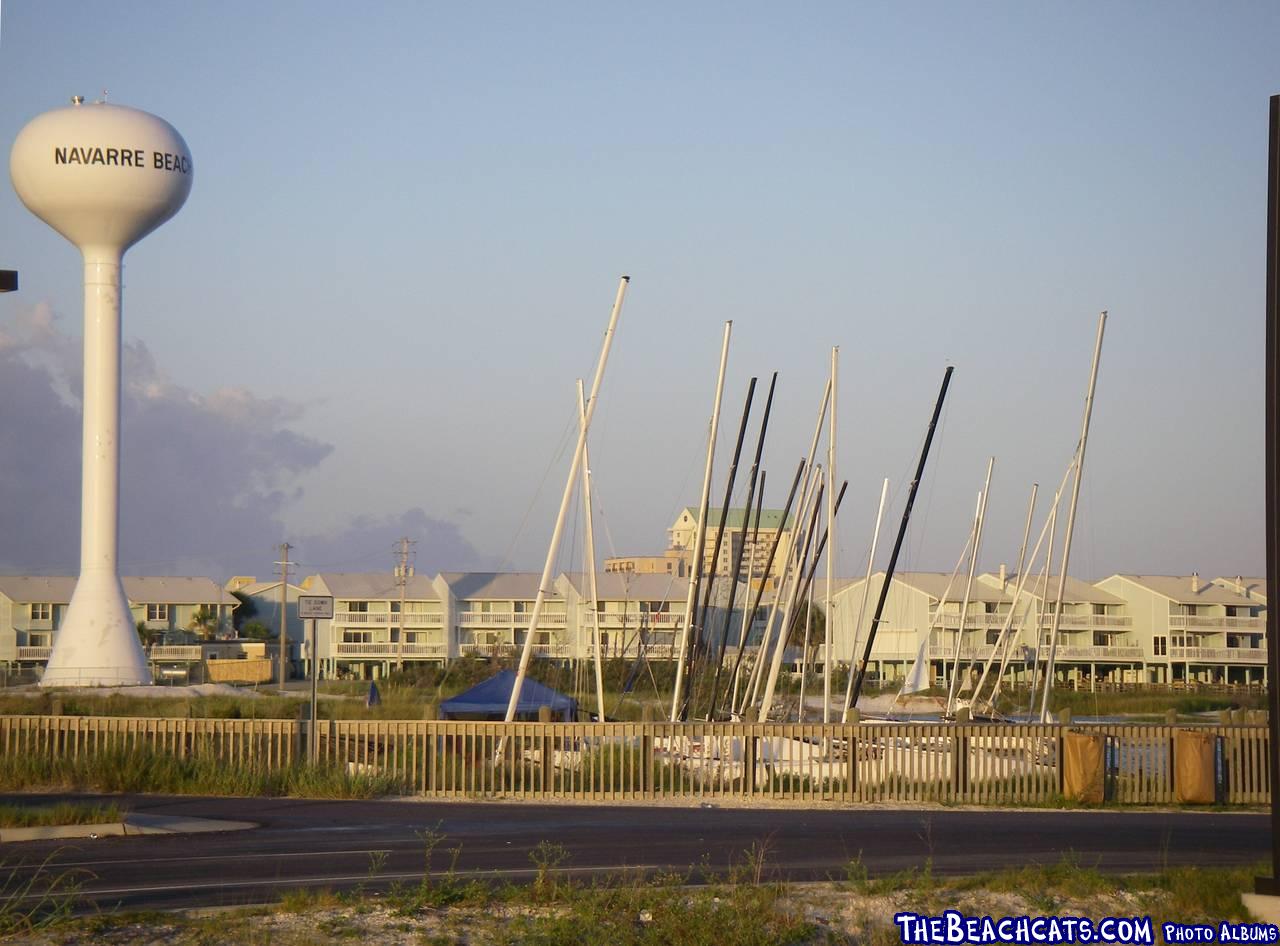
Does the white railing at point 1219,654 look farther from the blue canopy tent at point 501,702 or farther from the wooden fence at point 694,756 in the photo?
the wooden fence at point 694,756

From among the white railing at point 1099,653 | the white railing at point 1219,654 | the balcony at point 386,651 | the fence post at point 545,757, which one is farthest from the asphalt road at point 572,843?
the balcony at point 386,651

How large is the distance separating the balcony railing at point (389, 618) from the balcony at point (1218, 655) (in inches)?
1861

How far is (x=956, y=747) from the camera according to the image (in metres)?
24.1

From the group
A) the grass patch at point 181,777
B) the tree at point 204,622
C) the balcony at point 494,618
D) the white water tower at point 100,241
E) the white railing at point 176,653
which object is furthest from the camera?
the tree at point 204,622

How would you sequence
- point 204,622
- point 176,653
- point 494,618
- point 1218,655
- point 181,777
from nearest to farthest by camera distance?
point 181,777, point 176,653, point 1218,655, point 494,618, point 204,622

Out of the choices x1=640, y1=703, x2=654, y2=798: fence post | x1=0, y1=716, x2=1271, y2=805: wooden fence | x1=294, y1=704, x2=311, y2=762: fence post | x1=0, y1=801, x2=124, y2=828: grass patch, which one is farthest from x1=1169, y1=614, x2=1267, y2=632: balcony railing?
x1=0, y1=801, x2=124, y2=828: grass patch

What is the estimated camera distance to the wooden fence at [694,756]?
23.7m

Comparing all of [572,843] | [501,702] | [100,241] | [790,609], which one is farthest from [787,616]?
[100,241]

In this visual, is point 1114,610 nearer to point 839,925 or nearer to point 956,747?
point 956,747

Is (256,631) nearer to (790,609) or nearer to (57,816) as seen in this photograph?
(790,609)

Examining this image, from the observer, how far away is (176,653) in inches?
3666

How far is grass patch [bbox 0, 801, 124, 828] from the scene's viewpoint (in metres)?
17.5

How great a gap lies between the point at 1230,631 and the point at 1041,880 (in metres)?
A: 90.7

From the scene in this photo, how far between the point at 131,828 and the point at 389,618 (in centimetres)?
8532
